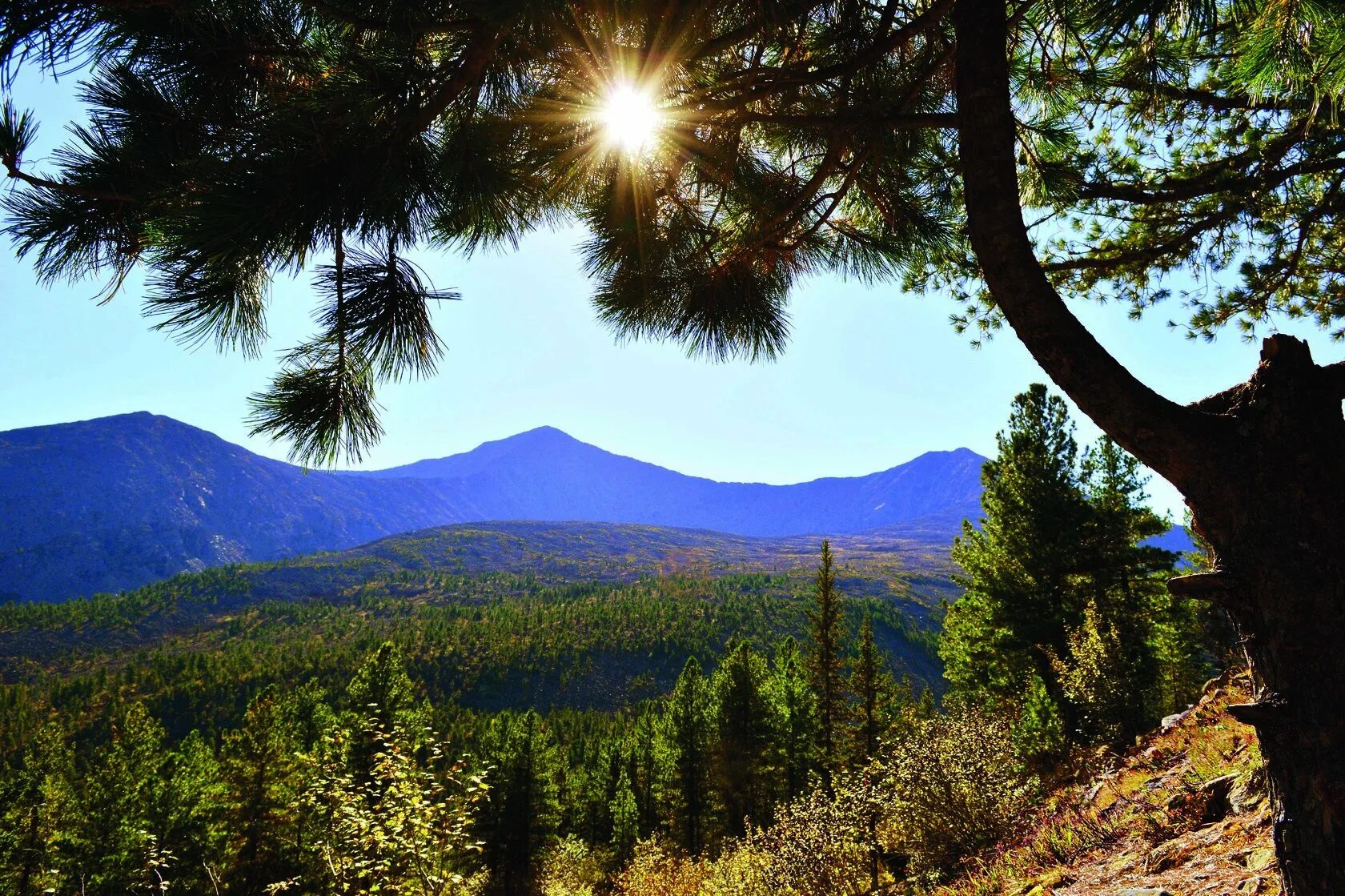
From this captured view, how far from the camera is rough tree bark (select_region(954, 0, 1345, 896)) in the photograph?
1379mm

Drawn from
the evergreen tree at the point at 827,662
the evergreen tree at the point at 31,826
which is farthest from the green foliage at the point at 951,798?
the evergreen tree at the point at 31,826

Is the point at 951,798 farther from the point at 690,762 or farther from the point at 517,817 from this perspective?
the point at 517,817

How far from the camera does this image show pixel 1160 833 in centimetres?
412

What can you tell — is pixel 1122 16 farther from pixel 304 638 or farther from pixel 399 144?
pixel 304 638

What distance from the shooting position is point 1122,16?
2.20m

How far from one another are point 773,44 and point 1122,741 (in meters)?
9.89

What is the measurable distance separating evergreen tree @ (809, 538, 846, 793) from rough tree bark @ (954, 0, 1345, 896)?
21078mm

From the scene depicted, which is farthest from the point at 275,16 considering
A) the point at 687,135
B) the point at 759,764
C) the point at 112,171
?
the point at 759,764

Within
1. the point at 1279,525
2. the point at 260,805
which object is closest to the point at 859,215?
the point at 1279,525

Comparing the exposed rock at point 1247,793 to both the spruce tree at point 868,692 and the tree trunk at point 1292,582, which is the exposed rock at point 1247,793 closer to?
the tree trunk at point 1292,582

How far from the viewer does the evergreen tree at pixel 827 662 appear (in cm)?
2216

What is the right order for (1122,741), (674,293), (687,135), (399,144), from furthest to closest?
(1122,741) → (674,293) → (687,135) → (399,144)

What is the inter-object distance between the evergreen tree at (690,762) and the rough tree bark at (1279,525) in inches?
1044

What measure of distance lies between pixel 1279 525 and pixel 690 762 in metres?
29.7
